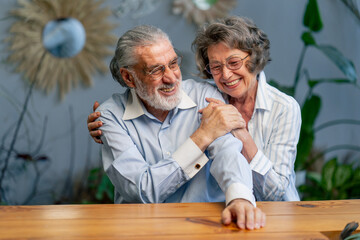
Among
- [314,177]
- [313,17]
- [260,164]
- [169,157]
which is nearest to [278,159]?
[260,164]

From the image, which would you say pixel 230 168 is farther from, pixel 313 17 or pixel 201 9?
pixel 201 9

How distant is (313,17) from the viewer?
12.0 ft

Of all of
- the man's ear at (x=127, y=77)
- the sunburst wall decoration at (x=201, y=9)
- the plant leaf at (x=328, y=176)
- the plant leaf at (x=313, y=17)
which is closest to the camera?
the man's ear at (x=127, y=77)

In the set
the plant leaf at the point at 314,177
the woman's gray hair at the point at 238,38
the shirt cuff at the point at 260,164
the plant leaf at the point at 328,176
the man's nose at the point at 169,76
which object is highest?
the woman's gray hair at the point at 238,38

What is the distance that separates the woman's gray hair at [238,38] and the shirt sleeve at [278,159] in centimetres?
26

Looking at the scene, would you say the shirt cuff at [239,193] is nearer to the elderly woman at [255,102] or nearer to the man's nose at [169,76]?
the elderly woman at [255,102]

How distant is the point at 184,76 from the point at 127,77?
7.32 ft

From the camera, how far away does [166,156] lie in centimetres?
204

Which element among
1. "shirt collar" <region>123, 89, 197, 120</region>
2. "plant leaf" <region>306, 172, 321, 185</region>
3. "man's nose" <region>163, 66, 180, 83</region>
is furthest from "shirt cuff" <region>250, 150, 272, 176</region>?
"plant leaf" <region>306, 172, 321, 185</region>

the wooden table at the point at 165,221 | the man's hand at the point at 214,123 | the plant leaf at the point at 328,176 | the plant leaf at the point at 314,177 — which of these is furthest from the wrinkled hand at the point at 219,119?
the plant leaf at the point at 314,177

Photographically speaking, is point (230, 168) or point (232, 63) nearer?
point (230, 168)

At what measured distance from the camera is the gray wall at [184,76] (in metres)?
4.14

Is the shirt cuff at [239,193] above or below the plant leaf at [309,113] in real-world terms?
above

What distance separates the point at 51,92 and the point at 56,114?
0.20 metres
